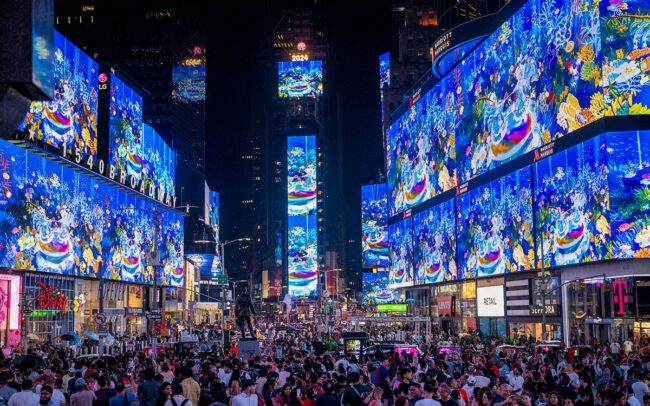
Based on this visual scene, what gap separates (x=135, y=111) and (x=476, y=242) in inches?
1734

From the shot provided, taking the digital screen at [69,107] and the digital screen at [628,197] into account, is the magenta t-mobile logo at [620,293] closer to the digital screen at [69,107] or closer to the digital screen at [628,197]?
the digital screen at [628,197]

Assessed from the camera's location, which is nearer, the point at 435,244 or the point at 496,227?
the point at 496,227

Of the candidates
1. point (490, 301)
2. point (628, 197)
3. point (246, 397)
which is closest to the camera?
point (246, 397)

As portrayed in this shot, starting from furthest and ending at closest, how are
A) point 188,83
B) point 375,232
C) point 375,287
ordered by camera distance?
point 375,232, point 375,287, point 188,83

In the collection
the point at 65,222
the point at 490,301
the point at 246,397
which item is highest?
the point at 65,222

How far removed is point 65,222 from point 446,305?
1664 inches

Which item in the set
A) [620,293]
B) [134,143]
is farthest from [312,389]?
[134,143]

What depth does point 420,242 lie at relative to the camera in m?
99.3

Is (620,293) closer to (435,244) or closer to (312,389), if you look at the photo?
(435,244)

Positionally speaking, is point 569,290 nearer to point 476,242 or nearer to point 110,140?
point 476,242

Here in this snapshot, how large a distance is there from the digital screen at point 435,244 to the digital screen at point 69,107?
128ft

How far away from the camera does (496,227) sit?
71.2 m

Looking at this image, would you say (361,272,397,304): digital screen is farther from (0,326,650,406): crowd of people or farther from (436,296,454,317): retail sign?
(0,326,650,406): crowd of people

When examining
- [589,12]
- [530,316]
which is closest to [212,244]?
[530,316]
